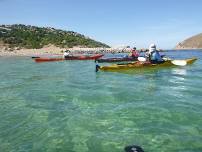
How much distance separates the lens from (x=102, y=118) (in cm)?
A: 1452

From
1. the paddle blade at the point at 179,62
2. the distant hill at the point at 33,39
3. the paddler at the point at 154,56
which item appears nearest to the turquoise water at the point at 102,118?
the paddler at the point at 154,56

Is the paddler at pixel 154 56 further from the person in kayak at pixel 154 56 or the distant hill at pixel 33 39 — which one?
the distant hill at pixel 33 39

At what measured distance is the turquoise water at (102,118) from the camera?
1128cm

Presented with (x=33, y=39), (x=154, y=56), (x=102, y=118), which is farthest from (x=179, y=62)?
(x=33, y=39)

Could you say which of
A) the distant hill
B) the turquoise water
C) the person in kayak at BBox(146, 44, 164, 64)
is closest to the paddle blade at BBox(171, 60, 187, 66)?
the person in kayak at BBox(146, 44, 164, 64)

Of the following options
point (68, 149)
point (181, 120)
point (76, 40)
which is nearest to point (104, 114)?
point (181, 120)

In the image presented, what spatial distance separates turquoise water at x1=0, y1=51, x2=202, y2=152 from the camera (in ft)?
37.0

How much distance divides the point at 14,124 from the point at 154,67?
21079 mm

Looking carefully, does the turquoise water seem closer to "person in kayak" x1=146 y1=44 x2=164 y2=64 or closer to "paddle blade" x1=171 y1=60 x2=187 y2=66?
"person in kayak" x1=146 y1=44 x2=164 y2=64

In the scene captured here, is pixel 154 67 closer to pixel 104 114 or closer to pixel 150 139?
pixel 104 114

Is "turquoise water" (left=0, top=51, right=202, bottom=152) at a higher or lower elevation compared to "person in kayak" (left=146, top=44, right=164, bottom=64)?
lower

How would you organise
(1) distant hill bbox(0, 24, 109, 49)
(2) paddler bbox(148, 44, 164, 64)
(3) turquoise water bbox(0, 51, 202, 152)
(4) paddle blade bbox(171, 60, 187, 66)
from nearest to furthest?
1. (3) turquoise water bbox(0, 51, 202, 152)
2. (2) paddler bbox(148, 44, 164, 64)
3. (4) paddle blade bbox(171, 60, 187, 66)
4. (1) distant hill bbox(0, 24, 109, 49)

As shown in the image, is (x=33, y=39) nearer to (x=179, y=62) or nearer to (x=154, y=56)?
(x=179, y=62)

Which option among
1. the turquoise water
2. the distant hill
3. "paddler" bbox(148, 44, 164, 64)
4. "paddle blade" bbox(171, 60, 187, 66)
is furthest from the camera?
the distant hill
